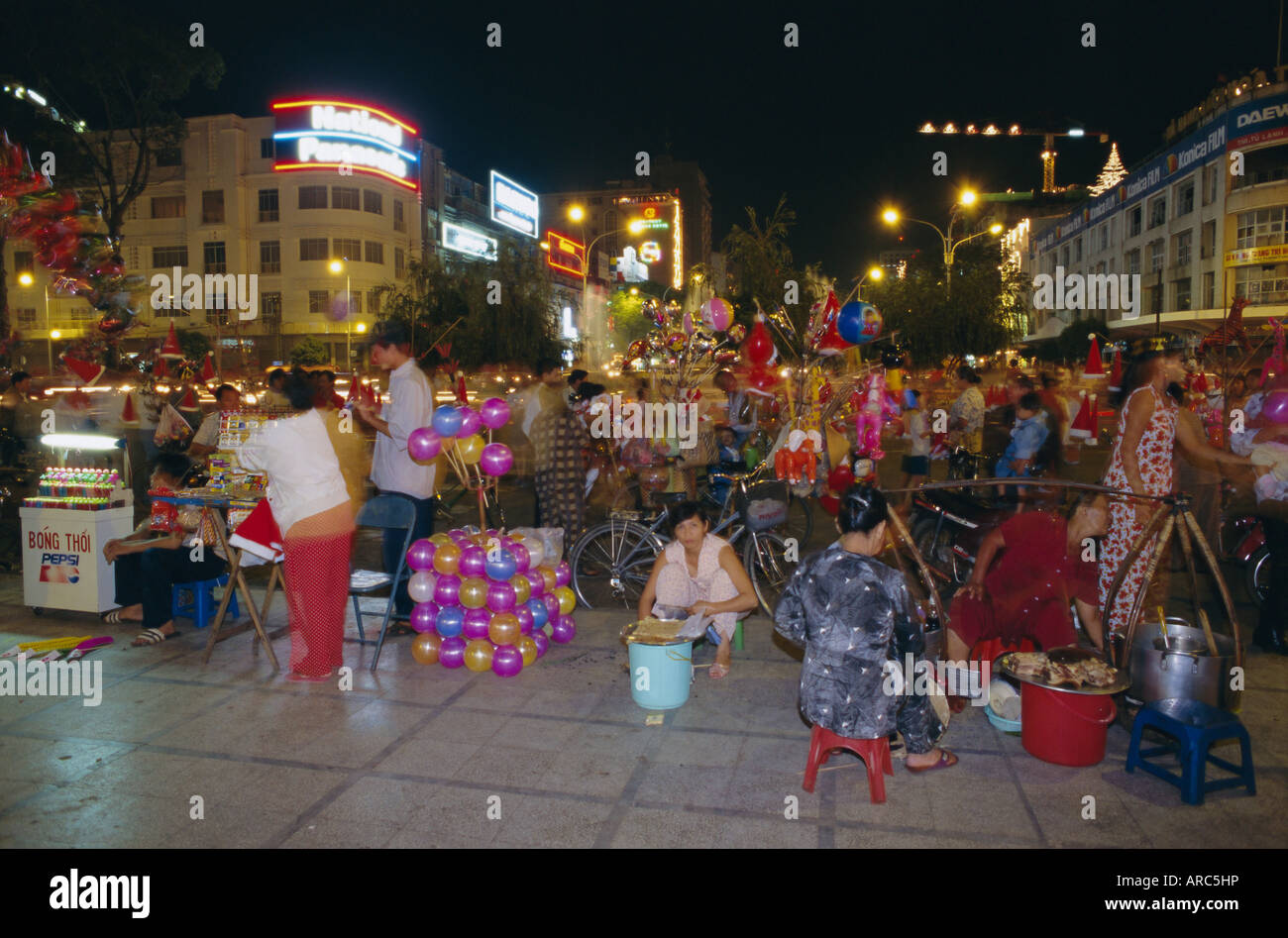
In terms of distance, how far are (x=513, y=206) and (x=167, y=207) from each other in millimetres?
23124

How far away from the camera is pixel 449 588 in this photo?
5.36m

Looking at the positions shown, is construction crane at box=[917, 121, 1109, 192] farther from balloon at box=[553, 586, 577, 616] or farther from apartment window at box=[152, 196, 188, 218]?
balloon at box=[553, 586, 577, 616]

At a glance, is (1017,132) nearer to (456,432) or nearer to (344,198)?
(344,198)

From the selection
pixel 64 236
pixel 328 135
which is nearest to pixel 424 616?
pixel 64 236

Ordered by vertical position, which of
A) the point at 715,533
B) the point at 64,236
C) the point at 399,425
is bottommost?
the point at 715,533

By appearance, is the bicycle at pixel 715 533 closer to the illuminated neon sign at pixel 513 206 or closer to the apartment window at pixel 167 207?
the apartment window at pixel 167 207

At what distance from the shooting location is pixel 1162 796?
3682 mm

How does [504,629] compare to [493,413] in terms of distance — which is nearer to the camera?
[504,629]

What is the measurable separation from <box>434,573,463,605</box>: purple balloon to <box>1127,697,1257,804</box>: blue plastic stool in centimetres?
383

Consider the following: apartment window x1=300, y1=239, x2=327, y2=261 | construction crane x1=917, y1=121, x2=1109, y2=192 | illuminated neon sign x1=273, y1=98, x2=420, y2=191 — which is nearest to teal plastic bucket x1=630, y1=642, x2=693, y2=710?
illuminated neon sign x1=273, y1=98, x2=420, y2=191

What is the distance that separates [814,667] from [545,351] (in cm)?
3309

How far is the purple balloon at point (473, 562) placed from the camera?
5289 millimetres
